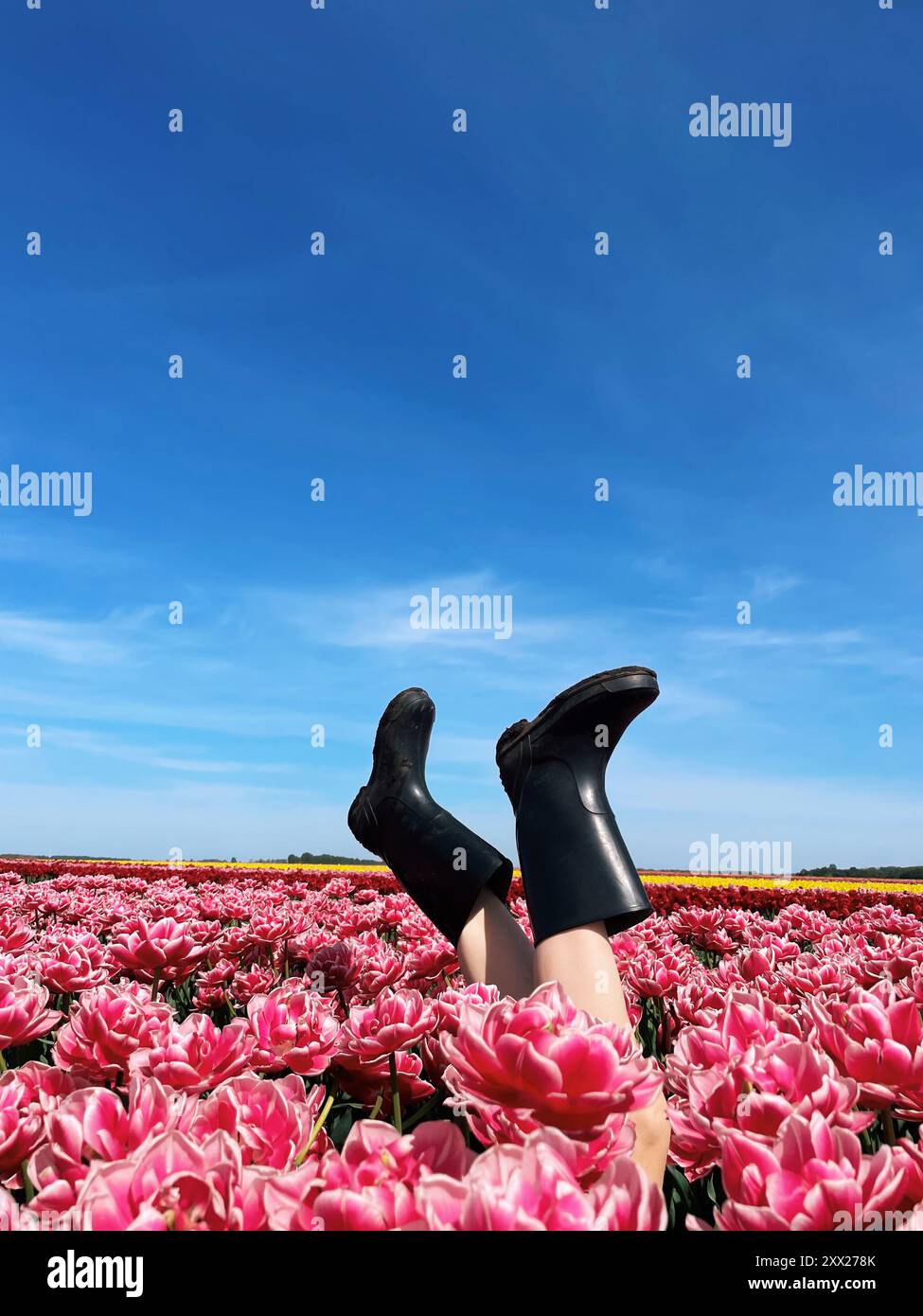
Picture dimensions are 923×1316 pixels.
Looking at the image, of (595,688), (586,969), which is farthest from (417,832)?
(586,969)

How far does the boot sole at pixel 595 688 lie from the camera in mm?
2912

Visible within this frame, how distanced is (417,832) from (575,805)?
786 millimetres

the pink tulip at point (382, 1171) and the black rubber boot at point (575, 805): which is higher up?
the black rubber boot at point (575, 805)

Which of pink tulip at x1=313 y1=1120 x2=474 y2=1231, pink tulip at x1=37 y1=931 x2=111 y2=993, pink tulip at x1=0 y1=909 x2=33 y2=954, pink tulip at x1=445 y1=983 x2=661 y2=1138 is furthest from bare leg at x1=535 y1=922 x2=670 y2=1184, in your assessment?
pink tulip at x1=0 y1=909 x2=33 y2=954

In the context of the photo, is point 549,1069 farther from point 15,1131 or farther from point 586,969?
point 586,969

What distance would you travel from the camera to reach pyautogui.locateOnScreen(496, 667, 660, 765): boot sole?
291 cm

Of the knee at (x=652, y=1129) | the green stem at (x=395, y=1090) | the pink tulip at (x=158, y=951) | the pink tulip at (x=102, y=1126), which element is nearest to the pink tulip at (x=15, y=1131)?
the pink tulip at (x=102, y=1126)

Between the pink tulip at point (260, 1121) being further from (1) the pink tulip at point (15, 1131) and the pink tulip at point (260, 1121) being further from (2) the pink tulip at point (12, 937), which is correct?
(2) the pink tulip at point (12, 937)

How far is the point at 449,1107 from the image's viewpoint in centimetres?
172

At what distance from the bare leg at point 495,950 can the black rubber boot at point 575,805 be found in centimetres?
31

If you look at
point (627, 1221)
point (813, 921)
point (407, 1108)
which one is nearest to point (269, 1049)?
point (407, 1108)

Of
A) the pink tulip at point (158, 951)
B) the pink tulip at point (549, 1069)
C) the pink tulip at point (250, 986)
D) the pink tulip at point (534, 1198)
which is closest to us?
the pink tulip at point (534, 1198)

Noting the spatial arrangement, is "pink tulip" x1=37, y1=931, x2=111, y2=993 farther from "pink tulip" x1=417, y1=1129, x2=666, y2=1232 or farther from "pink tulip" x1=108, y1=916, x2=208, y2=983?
"pink tulip" x1=417, y1=1129, x2=666, y2=1232
